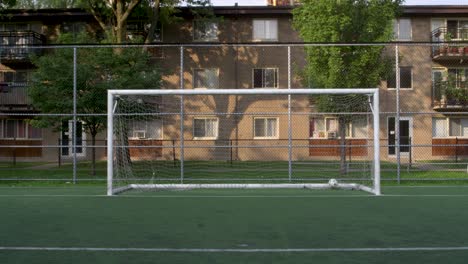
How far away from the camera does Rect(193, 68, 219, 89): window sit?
27.1 meters

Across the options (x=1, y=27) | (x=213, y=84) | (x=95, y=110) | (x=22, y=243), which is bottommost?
(x=22, y=243)

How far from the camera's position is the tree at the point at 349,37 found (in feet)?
61.2

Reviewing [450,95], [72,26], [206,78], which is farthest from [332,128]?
[72,26]

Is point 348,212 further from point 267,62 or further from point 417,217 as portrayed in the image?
point 267,62

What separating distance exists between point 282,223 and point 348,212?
1.71 metres

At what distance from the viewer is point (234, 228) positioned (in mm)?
7523

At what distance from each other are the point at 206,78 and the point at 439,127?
12.3 metres

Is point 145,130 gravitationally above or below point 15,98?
below

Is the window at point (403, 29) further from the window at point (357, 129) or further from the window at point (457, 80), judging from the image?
the window at point (357, 129)

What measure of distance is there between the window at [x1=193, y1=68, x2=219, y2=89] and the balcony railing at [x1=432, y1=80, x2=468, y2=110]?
35.7ft

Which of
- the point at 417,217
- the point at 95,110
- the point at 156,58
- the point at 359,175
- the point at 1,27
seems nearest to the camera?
the point at 417,217

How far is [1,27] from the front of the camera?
29.6 meters

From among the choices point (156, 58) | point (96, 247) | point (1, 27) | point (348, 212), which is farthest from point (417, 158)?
point (1, 27)

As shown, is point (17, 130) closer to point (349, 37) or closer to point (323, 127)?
point (323, 127)
